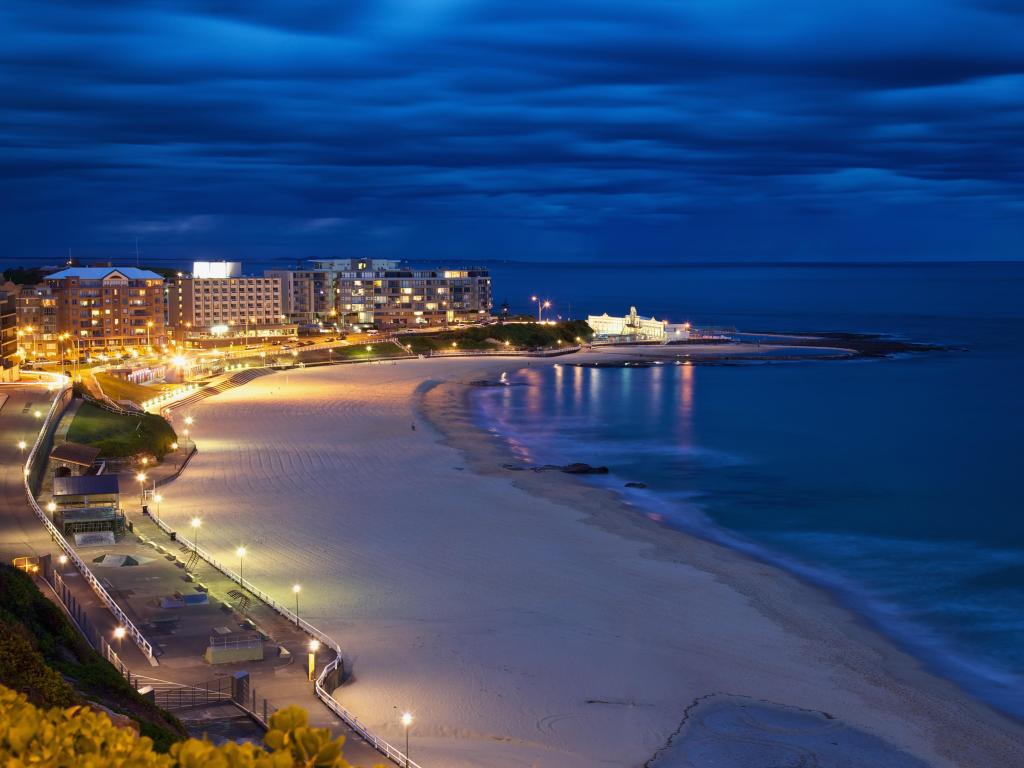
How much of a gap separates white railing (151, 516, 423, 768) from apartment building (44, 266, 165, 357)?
62.1m

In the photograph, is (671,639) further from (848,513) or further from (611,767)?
(848,513)

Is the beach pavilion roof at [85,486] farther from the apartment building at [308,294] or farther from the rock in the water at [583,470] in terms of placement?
the apartment building at [308,294]

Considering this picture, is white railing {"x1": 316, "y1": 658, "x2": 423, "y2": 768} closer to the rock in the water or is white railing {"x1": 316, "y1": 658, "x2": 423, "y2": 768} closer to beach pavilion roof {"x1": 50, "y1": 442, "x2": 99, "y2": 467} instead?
beach pavilion roof {"x1": 50, "y1": 442, "x2": 99, "y2": 467}

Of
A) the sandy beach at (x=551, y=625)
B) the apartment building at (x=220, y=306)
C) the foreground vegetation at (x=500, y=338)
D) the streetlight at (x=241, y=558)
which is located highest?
the apartment building at (x=220, y=306)

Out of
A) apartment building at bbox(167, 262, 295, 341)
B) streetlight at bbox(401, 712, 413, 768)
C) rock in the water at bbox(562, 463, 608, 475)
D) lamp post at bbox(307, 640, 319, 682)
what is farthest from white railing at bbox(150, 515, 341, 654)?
apartment building at bbox(167, 262, 295, 341)

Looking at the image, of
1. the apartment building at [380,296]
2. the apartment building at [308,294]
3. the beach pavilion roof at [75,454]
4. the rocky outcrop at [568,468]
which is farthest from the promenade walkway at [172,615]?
the apartment building at [380,296]

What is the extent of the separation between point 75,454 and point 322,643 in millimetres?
20405

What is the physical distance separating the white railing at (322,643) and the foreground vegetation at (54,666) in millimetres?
3095

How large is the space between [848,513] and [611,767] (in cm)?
2242

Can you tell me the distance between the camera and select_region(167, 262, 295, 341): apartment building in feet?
354

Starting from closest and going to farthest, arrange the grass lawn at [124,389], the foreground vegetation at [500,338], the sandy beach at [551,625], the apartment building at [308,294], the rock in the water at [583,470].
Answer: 1. the sandy beach at [551,625]
2. the rock in the water at [583,470]
3. the grass lawn at [124,389]
4. the foreground vegetation at [500,338]
5. the apartment building at [308,294]

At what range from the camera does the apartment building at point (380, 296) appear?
12331 centimetres

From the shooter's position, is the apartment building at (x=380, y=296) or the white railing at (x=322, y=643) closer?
the white railing at (x=322, y=643)

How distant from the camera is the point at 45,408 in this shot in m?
47.6
